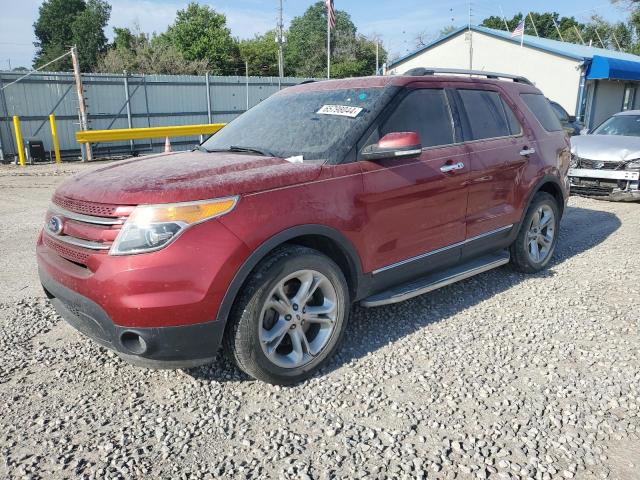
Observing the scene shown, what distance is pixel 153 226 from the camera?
2637 mm

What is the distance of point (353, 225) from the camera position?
334cm

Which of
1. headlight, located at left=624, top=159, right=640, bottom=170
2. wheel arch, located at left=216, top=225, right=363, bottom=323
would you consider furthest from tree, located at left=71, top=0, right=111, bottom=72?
wheel arch, located at left=216, top=225, right=363, bottom=323

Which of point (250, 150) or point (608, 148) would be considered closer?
point (250, 150)

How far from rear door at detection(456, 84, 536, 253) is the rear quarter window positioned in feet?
1.30

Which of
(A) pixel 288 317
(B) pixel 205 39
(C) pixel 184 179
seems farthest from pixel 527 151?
(B) pixel 205 39

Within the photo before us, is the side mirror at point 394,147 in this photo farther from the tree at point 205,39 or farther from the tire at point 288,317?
the tree at point 205,39

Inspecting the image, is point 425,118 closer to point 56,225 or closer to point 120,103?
point 56,225

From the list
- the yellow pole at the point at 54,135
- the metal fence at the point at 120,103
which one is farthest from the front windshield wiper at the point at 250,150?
the metal fence at the point at 120,103

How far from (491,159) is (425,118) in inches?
31.9

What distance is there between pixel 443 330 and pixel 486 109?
81.5 inches

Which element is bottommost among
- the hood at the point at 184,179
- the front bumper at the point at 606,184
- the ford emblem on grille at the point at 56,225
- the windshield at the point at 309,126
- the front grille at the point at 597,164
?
the front bumper at the point at 606,184

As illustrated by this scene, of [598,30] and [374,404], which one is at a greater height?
[598,30]

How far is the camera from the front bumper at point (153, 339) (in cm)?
269

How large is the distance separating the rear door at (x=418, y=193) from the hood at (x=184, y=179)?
0.55 metres
